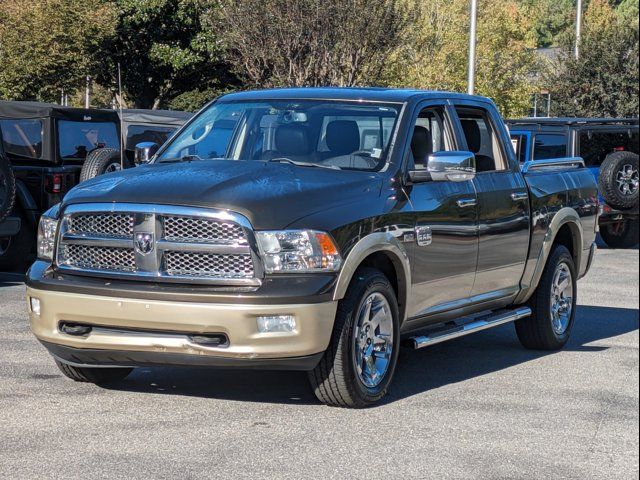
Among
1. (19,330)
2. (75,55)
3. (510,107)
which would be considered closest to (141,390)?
(19,330)

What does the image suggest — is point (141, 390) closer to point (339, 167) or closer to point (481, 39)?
point (339, 167)

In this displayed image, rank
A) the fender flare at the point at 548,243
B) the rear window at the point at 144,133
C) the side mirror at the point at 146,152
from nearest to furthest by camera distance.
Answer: the side mirror at the point at 146,152, the fender flare at the point at 548,243, the rear window at the point at 144,133

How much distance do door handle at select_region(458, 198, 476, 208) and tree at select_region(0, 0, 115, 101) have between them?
21944 mm

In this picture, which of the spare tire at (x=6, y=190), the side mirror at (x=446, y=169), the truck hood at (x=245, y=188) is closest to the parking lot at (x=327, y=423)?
the truck hood at (x=245, y=188)

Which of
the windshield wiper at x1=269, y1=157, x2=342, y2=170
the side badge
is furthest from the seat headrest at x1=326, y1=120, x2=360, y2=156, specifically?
the side badge

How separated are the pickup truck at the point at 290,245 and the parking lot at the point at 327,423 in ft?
0.95

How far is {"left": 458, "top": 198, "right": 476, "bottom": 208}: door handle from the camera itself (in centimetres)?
811

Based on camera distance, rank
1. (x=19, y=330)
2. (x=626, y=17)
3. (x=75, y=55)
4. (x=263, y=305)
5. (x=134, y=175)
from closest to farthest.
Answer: (x=263, y=305) < (x=134, y=175) < (x=19, y=330) < (x=626, y=17) < (x=75, y=55)

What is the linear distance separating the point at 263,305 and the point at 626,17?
68.7 feet

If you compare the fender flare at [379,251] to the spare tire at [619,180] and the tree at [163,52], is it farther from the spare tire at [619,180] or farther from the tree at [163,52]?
the tree at [163,52]

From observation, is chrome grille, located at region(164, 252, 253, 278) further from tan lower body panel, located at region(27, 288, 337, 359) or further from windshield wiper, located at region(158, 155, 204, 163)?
windshield wiper, located at region(158, 155, 204, 163)

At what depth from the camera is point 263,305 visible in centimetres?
649

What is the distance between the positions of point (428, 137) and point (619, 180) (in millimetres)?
10984

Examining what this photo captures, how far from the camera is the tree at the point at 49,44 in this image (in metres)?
29.5
